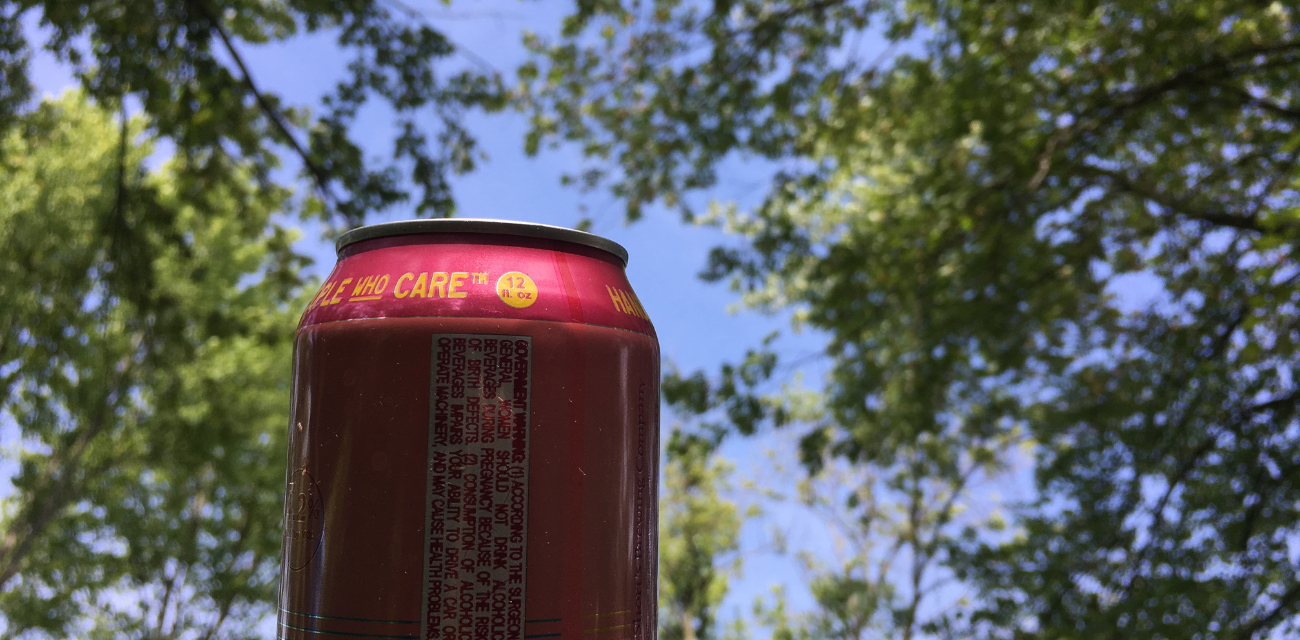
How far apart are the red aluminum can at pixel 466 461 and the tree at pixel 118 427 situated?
10.0 metres

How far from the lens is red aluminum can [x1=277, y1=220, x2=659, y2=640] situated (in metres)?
1.35

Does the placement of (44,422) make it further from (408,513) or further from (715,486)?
(408,513)

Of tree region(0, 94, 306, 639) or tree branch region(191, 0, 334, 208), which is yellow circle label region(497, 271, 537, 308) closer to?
tree branch region(191, 0, 334, 208)

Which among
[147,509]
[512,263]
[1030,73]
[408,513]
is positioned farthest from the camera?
[147,509]

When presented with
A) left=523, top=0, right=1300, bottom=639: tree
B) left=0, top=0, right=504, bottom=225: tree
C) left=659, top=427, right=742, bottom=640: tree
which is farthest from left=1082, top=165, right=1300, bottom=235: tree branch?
left=659, top=427, right=742, bottom=640: tree

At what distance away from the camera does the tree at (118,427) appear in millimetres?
13578

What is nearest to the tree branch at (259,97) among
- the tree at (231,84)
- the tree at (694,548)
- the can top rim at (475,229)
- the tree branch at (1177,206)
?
the tree at (231,84)

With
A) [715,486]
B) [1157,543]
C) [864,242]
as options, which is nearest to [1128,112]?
[864,242]

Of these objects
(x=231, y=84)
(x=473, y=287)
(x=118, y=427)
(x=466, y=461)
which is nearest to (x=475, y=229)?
(x=473, y=287)

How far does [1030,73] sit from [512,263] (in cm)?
543

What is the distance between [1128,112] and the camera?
5629mm

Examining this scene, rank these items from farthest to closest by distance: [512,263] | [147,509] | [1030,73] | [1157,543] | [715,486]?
[715,486] < [147,509] < [1030,73] < [1157,543] < [512,263]

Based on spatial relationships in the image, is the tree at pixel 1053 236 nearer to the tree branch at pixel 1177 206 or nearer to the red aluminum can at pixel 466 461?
the tree branch at pixel 1177 206

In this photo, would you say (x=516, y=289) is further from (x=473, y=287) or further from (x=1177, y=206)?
(x=1177, y=206)
